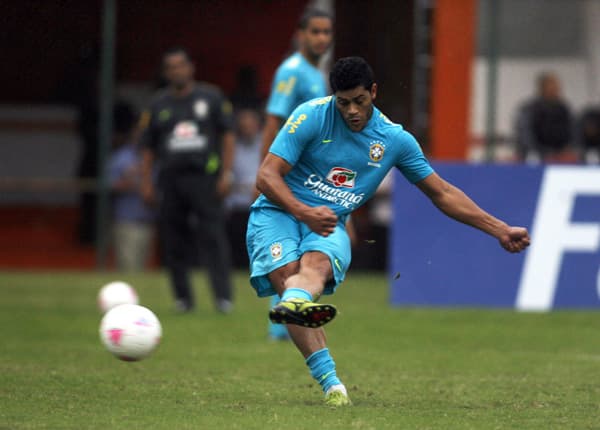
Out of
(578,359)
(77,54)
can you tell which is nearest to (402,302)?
(578,359)

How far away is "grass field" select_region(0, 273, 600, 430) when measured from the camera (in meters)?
6.79

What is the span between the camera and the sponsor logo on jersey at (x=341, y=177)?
7.28m

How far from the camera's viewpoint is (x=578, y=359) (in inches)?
385

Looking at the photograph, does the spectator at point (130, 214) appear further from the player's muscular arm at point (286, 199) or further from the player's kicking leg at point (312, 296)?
the player's muscular arm at point (286, 199)

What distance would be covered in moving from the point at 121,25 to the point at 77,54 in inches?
44.7

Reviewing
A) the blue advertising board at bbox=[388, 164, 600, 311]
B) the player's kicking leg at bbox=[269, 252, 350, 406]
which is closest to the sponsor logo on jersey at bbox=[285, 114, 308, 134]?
the player's kicking leg at bbox=[269, 252, 350, 406]

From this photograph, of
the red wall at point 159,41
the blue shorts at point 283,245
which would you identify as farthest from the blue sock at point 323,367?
the red wall at point 159,41

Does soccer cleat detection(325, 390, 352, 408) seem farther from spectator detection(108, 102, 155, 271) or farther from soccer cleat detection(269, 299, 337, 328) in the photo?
spectator detection(108, 102, 155, 271)

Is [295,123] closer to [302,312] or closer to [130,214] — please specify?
[302,312]

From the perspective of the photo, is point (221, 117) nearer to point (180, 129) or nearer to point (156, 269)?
point (180, 129)

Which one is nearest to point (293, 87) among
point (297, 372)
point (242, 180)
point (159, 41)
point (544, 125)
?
point (297, 372)

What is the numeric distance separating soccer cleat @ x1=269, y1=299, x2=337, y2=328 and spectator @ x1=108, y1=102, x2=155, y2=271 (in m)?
11.7

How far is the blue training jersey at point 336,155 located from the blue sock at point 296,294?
2.42ft

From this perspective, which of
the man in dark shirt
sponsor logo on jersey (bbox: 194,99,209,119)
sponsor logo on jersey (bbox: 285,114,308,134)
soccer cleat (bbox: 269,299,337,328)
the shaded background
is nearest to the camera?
soccer cleat (bbox: 269,299,337,328)
